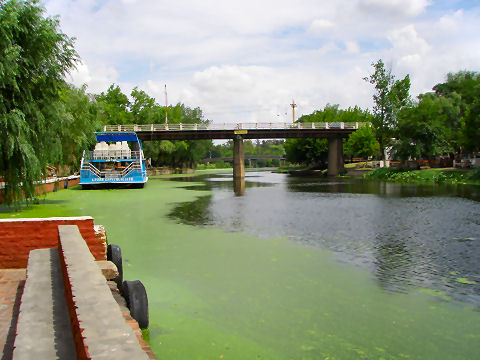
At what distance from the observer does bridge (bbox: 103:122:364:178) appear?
63812mm

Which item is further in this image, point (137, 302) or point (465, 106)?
point (465, 106)

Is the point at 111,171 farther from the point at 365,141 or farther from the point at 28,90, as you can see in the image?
the point at 365,141

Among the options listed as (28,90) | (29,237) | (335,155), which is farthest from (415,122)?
(29,237)

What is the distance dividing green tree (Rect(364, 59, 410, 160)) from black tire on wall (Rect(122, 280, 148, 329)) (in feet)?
218

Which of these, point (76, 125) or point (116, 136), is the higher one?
point (116, 136)

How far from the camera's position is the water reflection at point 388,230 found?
1004 cm

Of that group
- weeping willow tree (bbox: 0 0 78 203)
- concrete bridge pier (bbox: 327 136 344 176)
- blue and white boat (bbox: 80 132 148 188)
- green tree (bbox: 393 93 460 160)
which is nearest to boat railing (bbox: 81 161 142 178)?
blue and white boat (bbox: 80 132 148 188)

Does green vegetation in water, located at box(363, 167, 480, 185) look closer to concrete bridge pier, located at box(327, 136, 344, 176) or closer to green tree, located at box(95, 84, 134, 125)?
concrete bridge pier, located at box(327, 136, 344, 176)

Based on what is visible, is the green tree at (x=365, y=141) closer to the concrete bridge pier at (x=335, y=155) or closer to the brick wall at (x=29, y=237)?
the concrete bridge pier at (x=335, y=155)

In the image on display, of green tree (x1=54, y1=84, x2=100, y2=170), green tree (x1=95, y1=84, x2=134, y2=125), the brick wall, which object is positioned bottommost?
the brick wall

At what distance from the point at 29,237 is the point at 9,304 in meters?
2.22

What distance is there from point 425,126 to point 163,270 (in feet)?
174

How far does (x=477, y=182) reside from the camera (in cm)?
4188

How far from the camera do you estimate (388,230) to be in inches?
645
